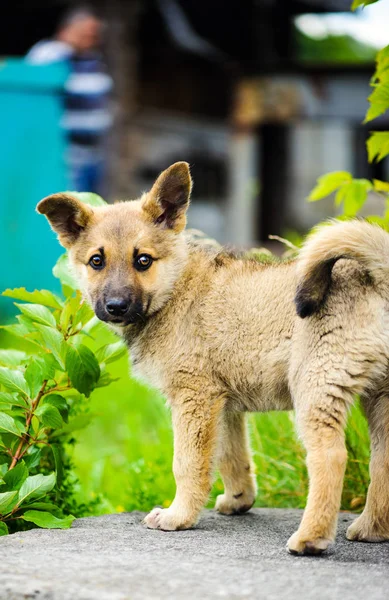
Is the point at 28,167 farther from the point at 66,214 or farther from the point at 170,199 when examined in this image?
the point at 170,199

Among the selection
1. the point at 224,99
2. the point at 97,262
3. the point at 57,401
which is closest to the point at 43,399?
the point at 57,401

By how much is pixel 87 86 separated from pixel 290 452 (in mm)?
7095

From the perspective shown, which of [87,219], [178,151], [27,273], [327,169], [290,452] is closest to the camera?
[87,219]

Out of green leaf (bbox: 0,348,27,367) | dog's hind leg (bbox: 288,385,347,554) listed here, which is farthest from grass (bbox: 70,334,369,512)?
dog's hind leg (bbox: 288,385,347,554)

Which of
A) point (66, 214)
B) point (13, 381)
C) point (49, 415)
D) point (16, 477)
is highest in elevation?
point (66, 214)

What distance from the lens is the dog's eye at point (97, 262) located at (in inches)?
168

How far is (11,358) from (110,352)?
0.48m

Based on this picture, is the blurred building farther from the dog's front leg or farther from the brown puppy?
the dog's front leg

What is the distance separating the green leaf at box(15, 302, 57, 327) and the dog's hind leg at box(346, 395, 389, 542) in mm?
1425

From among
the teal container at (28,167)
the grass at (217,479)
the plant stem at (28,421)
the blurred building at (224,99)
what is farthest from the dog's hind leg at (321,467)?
the blurred building at (224,99)

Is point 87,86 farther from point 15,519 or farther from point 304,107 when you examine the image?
point 15,519

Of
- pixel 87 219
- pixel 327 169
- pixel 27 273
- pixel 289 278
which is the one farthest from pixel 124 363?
pixel 327 169

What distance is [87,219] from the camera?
14.6 feet

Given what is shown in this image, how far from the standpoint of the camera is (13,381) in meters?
3.98
